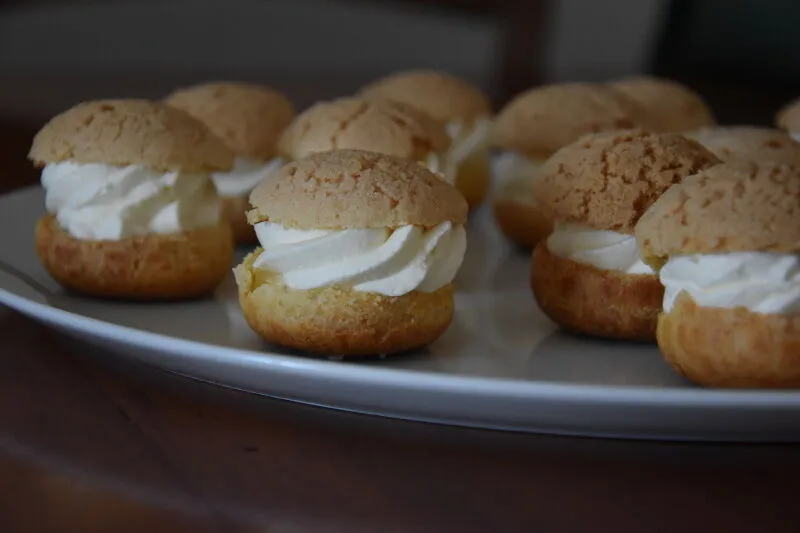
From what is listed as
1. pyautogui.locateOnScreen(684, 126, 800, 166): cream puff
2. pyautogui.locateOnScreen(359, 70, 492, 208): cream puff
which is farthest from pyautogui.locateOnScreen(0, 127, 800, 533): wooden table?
pyautogui.locateOnScreen(359, 70, 492, 208): cream puff

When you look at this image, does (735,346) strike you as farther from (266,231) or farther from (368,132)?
(368,132)

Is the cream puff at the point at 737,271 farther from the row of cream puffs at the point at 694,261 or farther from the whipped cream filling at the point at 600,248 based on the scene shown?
the whipped cream filling at the point at 600,248

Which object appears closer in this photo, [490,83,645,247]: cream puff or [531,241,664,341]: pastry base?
[531,241,664,341]: pastry base

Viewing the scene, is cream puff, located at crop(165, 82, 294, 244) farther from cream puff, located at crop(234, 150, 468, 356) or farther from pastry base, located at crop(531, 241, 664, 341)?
pastry base, located at crop(531, 241, 664, 341)

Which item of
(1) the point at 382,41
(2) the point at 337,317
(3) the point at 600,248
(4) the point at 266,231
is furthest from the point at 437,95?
(1) the point at 382,41

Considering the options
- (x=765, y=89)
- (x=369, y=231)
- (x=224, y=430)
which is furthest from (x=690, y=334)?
(x=765, y=89)

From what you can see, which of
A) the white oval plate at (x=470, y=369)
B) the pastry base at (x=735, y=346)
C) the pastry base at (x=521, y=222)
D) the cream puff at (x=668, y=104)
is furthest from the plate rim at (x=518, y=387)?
the cream puff at (x=668, y=104)

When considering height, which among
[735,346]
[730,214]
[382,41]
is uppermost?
[730,214]

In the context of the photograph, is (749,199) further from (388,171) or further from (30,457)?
(30,457)
